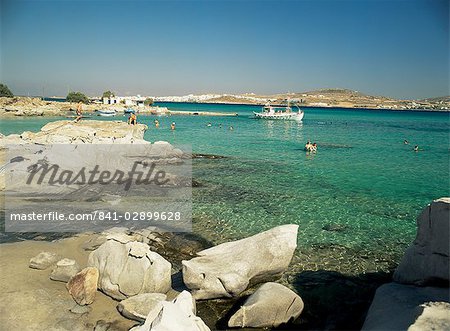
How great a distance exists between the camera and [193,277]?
793cm

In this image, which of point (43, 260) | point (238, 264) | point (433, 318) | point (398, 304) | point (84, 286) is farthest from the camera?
point (43, 260)

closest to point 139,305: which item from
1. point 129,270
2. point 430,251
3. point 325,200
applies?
point 129,270

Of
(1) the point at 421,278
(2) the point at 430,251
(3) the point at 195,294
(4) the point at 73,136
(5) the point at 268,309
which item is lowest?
(3) the point at 195,294

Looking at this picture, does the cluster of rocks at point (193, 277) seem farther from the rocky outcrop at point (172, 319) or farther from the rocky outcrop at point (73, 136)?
the rocky outcrop at point (73, 136)

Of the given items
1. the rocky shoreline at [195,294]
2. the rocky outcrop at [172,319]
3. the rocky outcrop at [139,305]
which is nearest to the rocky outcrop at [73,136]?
the rocky shoreline at [195,294]

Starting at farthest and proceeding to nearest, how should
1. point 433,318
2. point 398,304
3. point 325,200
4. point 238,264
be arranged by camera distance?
1. point 325,200
2. point 238,264
3. point 398,304
4. point 433,318

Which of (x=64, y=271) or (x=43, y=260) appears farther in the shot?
(x=43, y=260)

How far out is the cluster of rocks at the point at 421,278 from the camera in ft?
21.8

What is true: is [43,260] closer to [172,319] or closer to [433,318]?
[172,319]

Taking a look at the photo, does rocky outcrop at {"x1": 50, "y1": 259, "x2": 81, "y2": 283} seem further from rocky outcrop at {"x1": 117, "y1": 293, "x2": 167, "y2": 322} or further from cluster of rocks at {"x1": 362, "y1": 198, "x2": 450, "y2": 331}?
cluster of rocks at {"x1": 362, "y1": 198, "x2": 450, "y2": 331}

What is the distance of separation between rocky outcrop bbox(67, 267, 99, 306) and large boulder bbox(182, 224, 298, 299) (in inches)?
83.4

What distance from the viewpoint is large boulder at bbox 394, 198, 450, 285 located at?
7.76 m

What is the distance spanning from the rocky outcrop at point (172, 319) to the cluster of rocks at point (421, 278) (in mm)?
3510

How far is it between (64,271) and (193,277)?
324 centimetres
